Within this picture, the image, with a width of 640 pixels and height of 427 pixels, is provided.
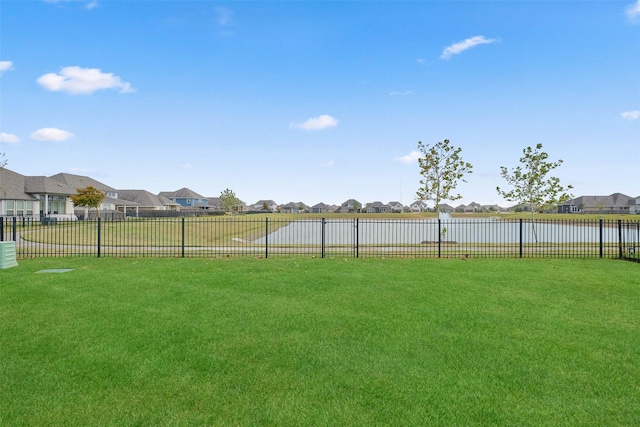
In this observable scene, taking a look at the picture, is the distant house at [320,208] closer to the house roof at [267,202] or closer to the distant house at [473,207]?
the house roof at [267,202]

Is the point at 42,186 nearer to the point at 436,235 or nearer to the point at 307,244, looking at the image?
the point at 307,244

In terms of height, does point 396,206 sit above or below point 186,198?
below

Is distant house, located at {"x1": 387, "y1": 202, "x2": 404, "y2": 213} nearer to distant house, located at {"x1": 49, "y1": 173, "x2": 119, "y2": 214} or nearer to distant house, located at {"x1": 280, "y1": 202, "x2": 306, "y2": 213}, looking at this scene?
distant house, located at {"x1": 280, "y1": 202, "x2": 306, "y2": 213}

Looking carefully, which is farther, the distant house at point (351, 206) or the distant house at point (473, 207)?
the distant house at point (473, 207)

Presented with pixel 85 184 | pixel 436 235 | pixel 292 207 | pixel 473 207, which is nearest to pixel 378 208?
pixel 473 207

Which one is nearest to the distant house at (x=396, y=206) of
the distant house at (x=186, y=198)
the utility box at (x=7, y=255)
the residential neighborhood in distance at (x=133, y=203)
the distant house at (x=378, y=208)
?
the residential neighborhood in distance at (x=133, y=203)

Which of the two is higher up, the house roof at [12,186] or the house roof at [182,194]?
the house roof at [182,194]

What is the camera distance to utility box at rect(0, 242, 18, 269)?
37.5ft

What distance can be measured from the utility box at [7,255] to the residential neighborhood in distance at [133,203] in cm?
2398

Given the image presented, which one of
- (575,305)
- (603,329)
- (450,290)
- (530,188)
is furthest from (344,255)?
(530,188)

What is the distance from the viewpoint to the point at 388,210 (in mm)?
143750

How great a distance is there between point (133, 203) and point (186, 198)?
120 ft

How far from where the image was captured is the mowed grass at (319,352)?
3570 millimetres

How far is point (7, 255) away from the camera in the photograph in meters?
11.6
